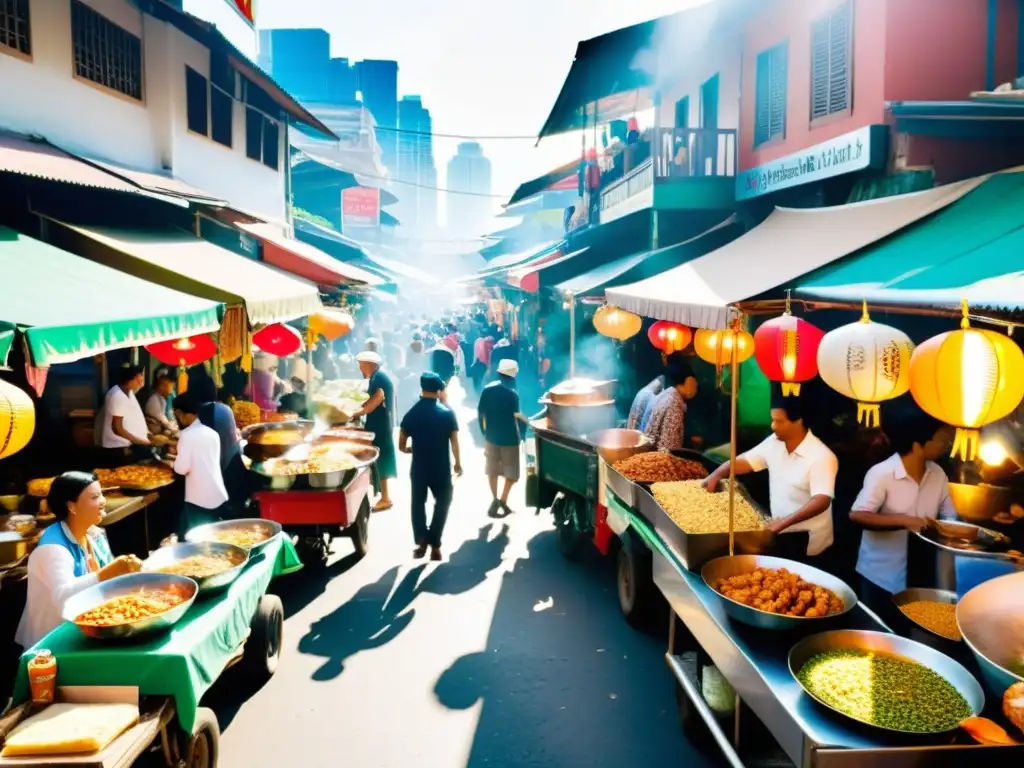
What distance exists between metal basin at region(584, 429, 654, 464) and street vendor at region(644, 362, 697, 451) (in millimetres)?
233

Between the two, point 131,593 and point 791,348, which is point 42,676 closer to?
point 131,593

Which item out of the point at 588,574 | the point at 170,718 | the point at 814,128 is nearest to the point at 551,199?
the point at 814,128

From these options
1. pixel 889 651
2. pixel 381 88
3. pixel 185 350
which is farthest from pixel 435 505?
pixel 381 88

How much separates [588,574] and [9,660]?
18.6ft

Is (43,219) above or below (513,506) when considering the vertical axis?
above

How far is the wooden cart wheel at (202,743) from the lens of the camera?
177 inches

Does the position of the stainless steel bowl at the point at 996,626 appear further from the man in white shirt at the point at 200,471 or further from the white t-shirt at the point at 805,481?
the man in white shirt at the point at 200,471

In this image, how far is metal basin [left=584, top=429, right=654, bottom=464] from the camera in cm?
838

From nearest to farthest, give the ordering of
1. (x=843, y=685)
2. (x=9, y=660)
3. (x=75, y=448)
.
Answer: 1. (x=843, y=685)
2. (x=9, y=660)
3. (x=75, y=448)

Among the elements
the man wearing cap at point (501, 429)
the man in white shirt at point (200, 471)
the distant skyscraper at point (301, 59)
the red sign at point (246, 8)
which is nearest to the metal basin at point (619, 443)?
the man wearing cap at point (501, 429)

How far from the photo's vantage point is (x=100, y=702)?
4.26 metres

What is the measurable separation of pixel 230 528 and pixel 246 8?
35.1 ft

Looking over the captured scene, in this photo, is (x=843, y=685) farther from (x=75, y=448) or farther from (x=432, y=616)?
(x=75, y=448)

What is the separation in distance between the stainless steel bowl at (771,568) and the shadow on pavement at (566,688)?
131cm
